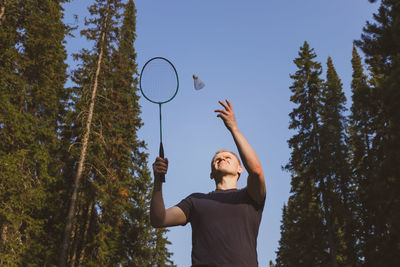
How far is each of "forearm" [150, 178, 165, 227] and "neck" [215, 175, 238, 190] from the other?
0.73 metres

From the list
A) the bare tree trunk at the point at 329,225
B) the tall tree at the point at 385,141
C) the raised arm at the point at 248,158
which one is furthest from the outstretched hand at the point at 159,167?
the bare tree trunk at the point at 329,225

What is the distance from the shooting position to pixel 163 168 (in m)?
3.73

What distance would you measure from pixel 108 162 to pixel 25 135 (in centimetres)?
695

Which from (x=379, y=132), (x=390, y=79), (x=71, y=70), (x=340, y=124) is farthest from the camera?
(x=340, y=124)

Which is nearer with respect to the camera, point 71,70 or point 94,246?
point 71,70

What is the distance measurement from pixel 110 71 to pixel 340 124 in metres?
22.1

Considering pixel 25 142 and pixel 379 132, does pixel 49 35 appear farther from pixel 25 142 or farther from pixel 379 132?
pixel 379 132

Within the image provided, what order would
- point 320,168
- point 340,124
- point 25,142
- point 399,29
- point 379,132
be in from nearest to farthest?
point 399,29, point 25,142, point 379,132, point 320,168, point 340,124

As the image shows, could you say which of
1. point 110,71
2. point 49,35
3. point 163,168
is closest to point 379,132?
point 110,71

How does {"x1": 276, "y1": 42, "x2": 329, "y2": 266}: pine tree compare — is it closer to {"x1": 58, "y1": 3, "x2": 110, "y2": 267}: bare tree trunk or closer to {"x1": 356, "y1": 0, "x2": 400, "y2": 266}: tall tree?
{"x1": 356, "y1": 0, "x2": 400, "y2": 266}: tall tree

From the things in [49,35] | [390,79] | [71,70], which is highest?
[49,35]

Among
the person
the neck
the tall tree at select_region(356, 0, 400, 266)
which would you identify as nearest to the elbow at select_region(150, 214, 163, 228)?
the person

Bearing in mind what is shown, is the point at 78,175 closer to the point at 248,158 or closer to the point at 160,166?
the point at 160,166

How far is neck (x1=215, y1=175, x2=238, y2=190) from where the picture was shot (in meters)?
4.12
